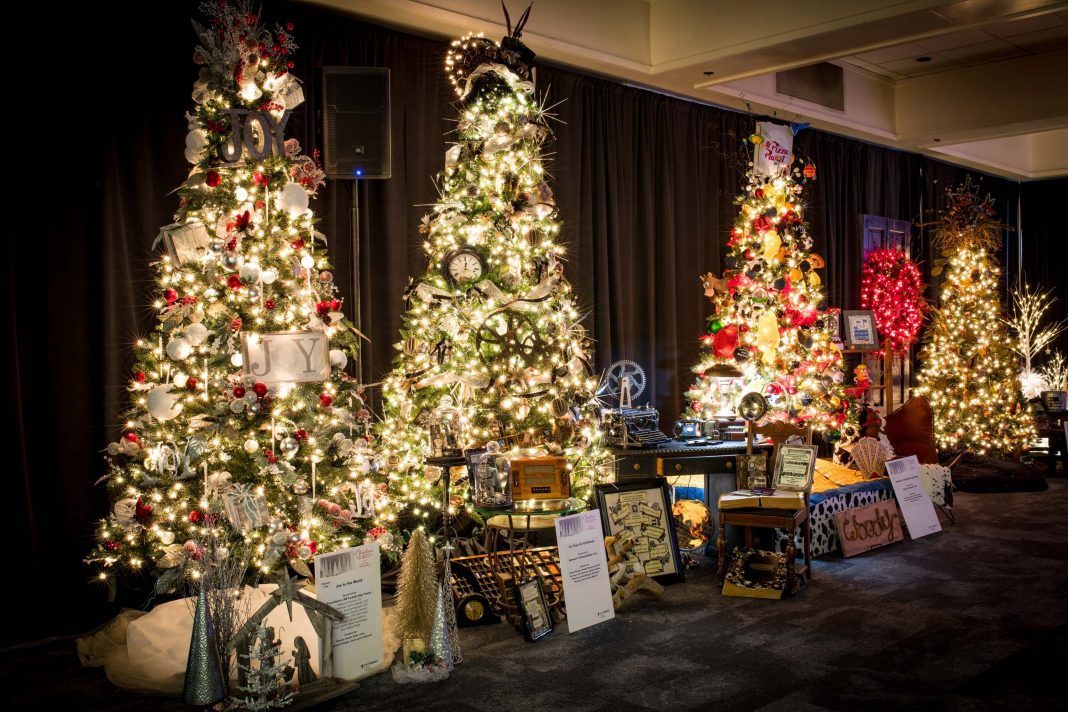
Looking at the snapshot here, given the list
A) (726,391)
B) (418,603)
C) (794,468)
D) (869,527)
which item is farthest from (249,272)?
(869,527)

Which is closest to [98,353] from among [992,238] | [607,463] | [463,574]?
[463,574]

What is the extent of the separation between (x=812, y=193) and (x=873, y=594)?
4803mm

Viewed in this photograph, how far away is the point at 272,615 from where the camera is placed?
12.4ft

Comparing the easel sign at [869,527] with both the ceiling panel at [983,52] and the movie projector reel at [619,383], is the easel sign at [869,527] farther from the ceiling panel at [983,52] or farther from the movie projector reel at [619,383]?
the ceiling panel at [983,52]

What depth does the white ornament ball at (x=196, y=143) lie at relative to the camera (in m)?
4.02

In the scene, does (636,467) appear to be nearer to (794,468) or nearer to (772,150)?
(794,468)

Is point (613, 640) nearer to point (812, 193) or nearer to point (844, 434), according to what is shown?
point (844, 434)

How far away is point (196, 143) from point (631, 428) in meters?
2.82

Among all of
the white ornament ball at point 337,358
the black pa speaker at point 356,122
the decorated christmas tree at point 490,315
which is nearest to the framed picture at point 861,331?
the decorated christmas tree at point 490,315

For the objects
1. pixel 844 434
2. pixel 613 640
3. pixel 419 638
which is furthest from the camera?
pixel 844 434

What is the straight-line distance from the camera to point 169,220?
15.7 ft

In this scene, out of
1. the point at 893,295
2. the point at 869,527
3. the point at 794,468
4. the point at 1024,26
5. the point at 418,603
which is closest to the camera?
the point at 418,603

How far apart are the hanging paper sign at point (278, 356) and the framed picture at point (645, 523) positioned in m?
1.70

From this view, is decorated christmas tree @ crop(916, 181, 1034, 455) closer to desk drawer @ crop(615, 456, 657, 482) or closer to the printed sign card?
the printed sign card
